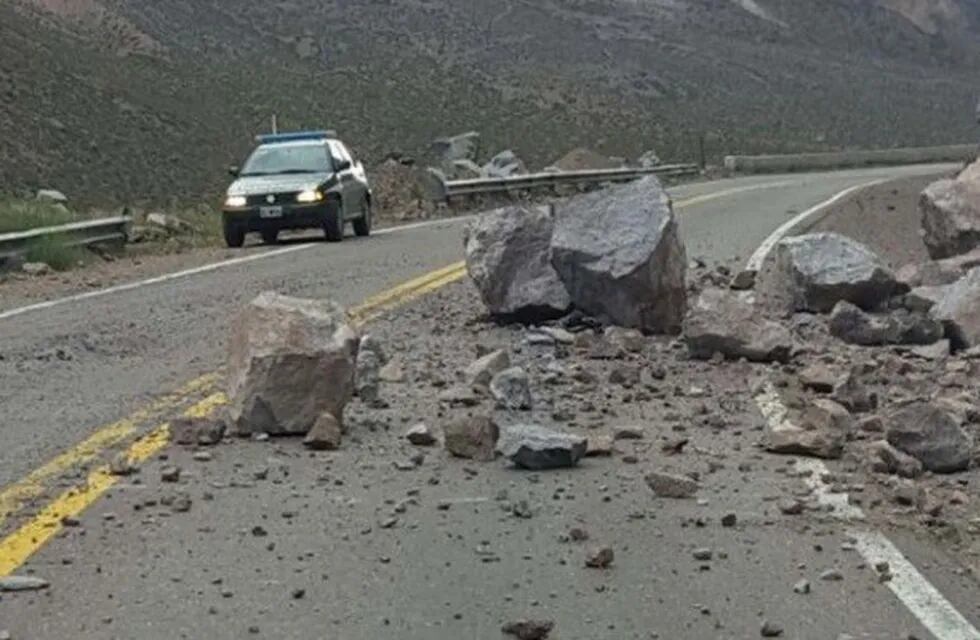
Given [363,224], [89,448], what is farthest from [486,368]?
[363,224]

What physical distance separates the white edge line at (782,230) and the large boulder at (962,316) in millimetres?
3304

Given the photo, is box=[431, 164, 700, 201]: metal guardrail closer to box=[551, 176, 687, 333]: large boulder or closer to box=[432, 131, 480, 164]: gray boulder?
box=[432, 131, 480, 164]: gray boulder

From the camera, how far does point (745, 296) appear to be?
14555 millimetres

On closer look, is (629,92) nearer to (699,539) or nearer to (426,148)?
(426,148)

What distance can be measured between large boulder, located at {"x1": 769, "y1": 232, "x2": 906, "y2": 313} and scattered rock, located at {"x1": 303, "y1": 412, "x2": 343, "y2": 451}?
19.4ft

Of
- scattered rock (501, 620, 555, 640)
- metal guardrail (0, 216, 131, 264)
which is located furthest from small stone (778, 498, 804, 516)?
metal guardrail (0, 216, 131, 264)

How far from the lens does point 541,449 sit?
26.7ft

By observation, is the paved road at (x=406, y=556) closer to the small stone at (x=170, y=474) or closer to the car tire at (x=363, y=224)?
the small stone at (x=170, y=474)

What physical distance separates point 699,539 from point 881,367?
456 centimetres

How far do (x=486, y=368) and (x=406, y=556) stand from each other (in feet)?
12.1

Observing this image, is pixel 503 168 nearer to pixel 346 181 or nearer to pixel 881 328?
pixel 346 181

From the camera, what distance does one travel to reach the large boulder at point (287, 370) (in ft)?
28.5

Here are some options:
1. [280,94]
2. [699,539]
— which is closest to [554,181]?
[280,94]

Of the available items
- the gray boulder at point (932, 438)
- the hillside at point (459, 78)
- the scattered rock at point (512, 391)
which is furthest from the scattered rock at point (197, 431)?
the hillside at point (459, 78)
